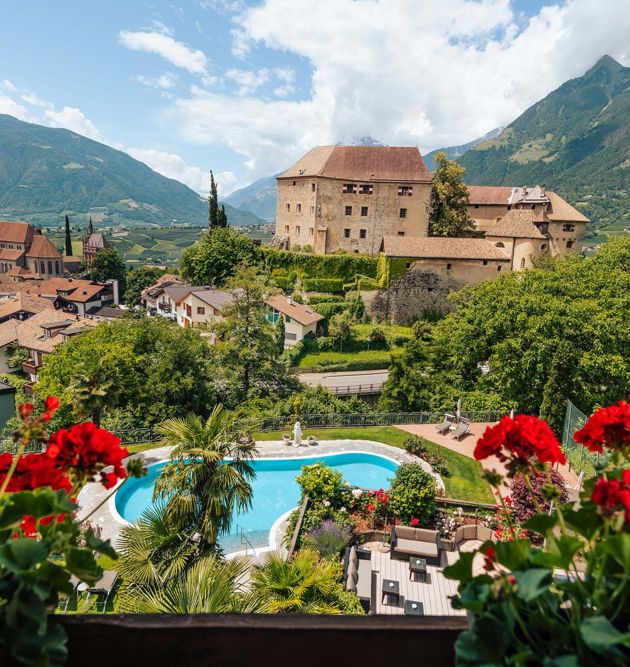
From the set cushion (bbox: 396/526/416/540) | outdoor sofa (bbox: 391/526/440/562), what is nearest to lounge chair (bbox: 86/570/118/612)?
outdoor sofa (bbox: 391/526/440/562)

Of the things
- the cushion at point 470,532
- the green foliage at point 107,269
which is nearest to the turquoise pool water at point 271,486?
the cushion at point 470,532

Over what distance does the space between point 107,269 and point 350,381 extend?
64.3 meters

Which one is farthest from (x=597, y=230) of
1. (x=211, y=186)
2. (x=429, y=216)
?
(x=211, y=186)

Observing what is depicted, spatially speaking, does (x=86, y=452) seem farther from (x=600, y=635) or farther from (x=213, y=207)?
(x=213, y=207)

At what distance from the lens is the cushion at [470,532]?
1370cm

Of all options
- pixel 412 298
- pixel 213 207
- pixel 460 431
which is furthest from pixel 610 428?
pixel 213 207

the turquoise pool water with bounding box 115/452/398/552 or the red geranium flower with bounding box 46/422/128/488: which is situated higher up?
the red geranium flower with bounding box 46/422/128/488

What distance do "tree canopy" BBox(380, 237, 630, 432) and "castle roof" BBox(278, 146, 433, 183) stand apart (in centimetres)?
2534

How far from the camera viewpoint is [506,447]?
2.49m

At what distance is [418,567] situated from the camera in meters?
11.9

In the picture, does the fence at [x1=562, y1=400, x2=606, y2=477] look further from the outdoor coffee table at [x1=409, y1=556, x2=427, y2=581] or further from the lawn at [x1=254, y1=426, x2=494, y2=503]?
the outdoor coffee table at [x1=409, y1=556, x2=427, y2=581]

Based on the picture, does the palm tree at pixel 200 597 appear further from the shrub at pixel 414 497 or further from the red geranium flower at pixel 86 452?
the shrub at pixel 414 497

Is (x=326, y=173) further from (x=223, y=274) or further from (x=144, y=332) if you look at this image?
(x=144, y=332)

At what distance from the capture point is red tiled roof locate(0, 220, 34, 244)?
100 m
